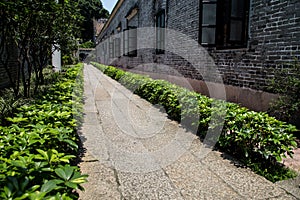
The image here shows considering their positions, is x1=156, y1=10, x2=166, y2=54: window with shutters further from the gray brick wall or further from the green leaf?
the green leaf

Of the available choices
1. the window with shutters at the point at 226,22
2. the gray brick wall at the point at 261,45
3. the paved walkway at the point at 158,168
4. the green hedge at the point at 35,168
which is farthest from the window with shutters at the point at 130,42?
the green hedge at the point at 35,168

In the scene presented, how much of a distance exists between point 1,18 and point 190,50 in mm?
4703

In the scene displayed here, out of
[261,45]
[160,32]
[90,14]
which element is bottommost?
[261,45]

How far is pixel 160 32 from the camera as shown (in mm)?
9539

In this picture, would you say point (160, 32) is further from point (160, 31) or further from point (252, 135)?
point (252, 135)

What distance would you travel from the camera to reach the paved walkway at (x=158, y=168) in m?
2.17

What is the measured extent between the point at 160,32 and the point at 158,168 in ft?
25.3

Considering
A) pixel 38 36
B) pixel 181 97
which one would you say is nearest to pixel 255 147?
pixel 181 97

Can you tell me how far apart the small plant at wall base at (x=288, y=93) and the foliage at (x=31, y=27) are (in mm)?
3887

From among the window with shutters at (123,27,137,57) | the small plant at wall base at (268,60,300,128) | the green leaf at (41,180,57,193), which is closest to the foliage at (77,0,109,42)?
the window with shutters at (123,27,137,57)

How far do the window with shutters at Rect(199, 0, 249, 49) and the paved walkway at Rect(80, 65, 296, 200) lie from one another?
109 inches

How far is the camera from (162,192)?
2166mm

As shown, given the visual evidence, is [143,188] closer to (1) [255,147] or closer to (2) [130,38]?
(1) [255,147]

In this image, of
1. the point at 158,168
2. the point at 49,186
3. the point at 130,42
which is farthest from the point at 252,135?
the point at 130,42
